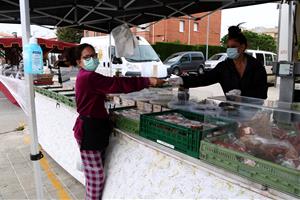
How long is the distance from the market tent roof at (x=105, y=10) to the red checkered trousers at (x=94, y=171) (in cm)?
214

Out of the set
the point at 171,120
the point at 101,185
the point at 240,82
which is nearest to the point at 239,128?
the point at 171,120

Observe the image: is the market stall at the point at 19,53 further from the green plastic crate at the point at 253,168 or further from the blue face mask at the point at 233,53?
the green plastic crate at the point at 253,168

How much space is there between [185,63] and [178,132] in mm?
15268

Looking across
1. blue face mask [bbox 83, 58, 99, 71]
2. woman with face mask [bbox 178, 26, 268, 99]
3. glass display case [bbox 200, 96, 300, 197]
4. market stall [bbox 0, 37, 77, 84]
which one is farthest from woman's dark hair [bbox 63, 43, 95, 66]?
market stall [bbox 0, 37, 77, 84]

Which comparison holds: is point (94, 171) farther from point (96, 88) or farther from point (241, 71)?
point (241, 71)

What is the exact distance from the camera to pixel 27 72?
7.20ft

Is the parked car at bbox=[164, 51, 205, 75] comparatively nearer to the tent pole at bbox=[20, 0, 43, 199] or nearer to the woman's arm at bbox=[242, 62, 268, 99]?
the woman's arm at bbox=[242, 62, 268, 99]

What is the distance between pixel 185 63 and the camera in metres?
16.8

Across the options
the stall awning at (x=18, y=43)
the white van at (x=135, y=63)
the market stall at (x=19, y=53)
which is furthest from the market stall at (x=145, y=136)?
the white van at (x=135, y=63)

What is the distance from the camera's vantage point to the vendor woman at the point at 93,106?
2.08 metres

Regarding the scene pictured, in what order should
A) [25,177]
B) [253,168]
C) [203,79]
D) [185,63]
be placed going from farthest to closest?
1. [185,63]
2. [25,177]
3. [203,79]
4. [253,168]

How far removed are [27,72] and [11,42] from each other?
8186 millimetres

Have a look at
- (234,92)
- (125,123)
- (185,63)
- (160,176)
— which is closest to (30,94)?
(125,123)

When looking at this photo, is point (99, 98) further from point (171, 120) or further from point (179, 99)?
point (179, 99)
